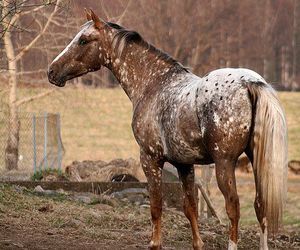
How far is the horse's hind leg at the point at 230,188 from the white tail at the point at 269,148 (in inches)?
8.2

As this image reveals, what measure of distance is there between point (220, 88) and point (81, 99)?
2047cm

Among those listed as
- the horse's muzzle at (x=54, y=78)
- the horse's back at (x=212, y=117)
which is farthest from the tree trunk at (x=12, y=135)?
the horse's back at (x=212, y=117)

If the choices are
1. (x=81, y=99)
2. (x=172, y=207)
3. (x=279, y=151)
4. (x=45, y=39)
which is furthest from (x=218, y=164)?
(x=81, y=99)

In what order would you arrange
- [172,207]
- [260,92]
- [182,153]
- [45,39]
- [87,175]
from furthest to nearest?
[45,39]
[87,175]
[172,207]
[182,153]
[260,92]

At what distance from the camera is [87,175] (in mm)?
17500

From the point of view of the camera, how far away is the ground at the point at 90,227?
30.9 ft

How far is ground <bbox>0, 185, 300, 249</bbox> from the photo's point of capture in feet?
30.9

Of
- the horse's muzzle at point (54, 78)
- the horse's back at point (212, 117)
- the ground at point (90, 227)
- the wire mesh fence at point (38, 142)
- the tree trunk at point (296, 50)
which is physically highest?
the tree trunk at point (296, 50)

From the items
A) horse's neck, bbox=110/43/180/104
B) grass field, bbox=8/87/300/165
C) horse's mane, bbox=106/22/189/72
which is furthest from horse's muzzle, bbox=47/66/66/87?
grass field, bbox=8/87/300/165

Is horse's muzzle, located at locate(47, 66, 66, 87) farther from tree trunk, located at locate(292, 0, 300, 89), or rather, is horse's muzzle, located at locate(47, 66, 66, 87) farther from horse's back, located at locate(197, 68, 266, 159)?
tree trunk, located at locate(292, 0, 300, 89)

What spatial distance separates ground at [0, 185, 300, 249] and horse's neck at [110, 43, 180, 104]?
163 centimetres

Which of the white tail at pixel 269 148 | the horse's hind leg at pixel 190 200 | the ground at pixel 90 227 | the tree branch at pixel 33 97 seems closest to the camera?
the white tail at pixel 269 148

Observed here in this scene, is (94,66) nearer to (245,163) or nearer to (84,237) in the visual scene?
(84,237)

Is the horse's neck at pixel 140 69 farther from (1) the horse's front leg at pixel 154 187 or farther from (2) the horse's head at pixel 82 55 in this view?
(1) the horse's front leg at pixel 154 187
